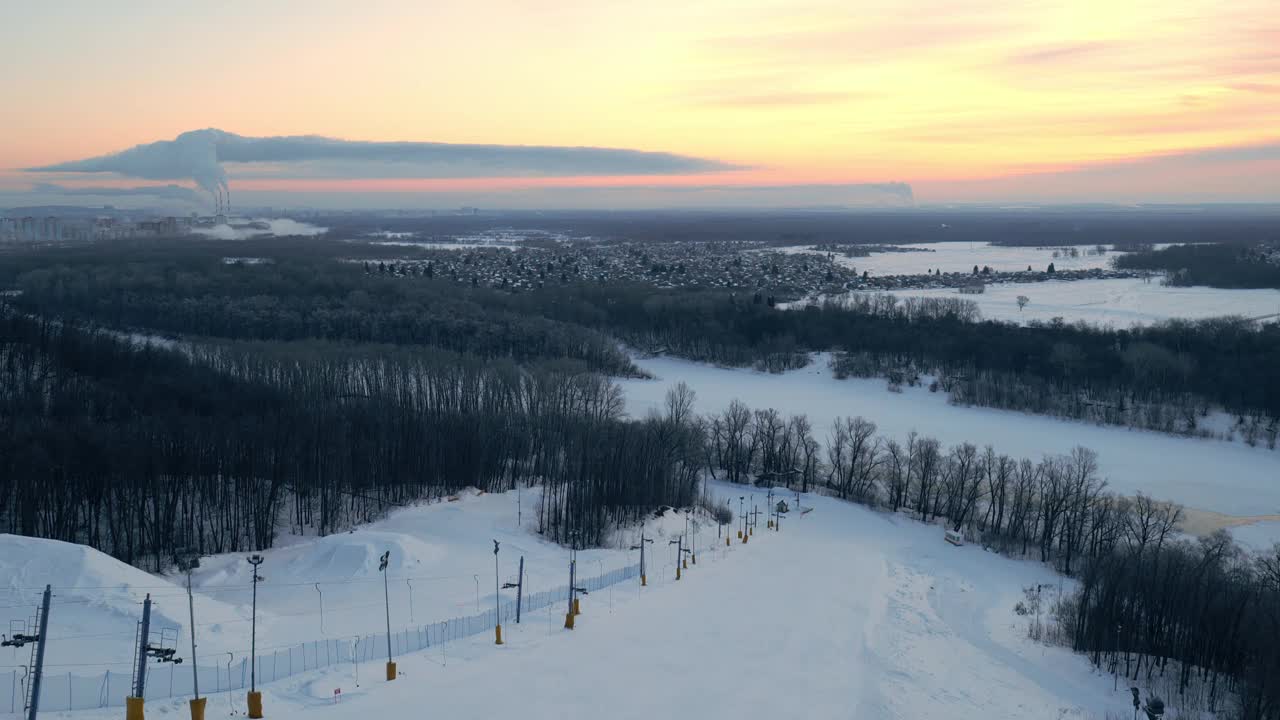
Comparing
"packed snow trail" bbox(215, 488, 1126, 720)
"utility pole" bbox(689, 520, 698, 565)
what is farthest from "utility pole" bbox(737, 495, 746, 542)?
"packed snow trail" bbox(215, 488, 1126, 720)

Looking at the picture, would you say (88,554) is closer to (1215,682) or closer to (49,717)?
(49,717)

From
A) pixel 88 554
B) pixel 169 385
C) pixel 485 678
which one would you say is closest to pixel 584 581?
pixel 485 678

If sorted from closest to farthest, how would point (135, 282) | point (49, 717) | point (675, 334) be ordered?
point (49, 717)
point (675, 334)
point (135, 282)

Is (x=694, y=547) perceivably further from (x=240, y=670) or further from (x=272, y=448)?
(x=240, y=670)

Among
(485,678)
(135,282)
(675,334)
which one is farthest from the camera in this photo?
(135,282)

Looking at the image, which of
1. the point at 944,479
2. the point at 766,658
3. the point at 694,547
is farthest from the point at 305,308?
the point at 766,658
